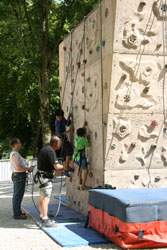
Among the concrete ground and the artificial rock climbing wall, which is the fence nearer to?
the concrete ground

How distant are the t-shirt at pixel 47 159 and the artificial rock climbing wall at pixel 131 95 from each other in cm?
103

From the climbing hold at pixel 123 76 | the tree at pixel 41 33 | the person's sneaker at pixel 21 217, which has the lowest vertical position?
the person's sneaker at pixel 21 217

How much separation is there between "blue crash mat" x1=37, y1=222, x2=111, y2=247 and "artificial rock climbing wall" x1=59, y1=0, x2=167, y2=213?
1.09 meters

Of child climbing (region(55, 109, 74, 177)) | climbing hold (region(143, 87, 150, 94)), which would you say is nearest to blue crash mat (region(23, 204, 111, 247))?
child climbing (region(55, 109, 74, 177))

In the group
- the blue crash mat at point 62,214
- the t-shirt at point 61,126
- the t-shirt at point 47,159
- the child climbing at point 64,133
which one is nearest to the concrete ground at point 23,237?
the blue crash mat at point 62,214

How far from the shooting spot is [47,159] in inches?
339

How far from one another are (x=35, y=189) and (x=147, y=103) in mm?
9141

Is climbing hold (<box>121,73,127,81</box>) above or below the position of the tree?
below

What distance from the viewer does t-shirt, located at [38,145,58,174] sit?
8.55m

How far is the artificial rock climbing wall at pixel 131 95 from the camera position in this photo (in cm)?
855

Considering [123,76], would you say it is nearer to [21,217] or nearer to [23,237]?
[23,237]

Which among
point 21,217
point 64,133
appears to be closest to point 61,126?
point 64,133

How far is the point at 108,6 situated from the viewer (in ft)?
28.8

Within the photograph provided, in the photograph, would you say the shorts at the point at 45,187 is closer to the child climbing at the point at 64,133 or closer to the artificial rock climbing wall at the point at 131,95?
the artificial rock climbing wall at the point at 131,95
